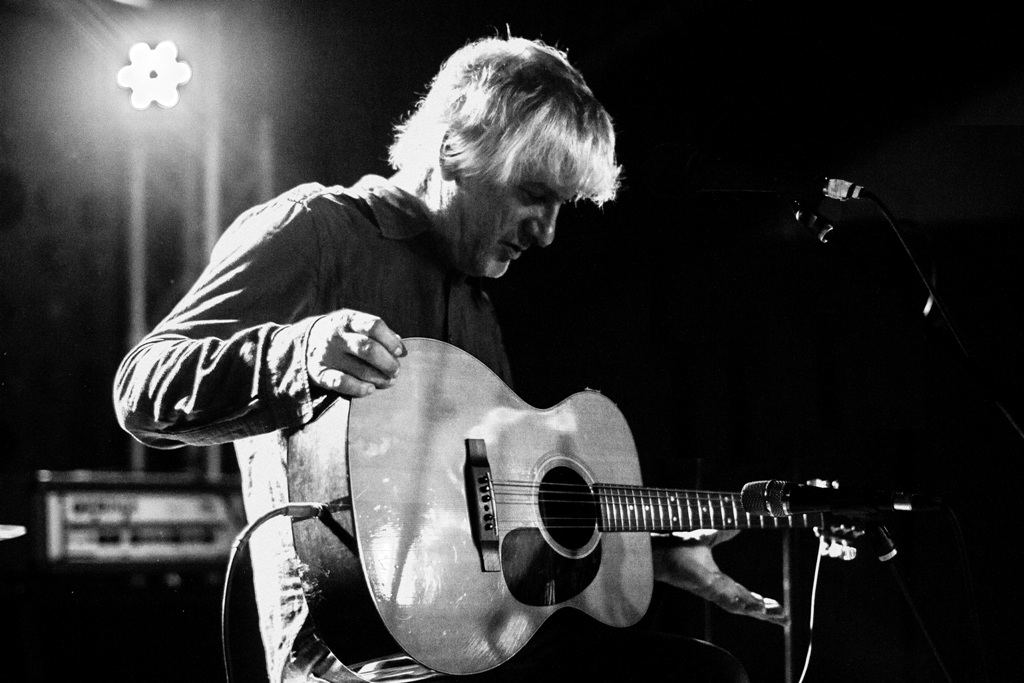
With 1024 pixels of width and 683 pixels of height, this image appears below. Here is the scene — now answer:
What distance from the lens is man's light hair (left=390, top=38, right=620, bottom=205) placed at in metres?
1.87

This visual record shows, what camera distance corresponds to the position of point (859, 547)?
8.11 ft

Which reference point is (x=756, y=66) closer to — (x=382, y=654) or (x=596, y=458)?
(x=596, y=458)

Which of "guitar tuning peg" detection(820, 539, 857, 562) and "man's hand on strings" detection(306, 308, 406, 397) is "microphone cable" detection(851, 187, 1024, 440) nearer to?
"guitar tuning peg" detection(820, 539, 857, 562)

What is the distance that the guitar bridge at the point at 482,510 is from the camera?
4.62ft

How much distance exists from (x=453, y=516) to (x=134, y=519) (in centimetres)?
126

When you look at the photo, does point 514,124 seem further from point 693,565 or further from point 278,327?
point 693,565

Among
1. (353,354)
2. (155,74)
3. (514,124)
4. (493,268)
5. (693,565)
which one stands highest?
(155,74)

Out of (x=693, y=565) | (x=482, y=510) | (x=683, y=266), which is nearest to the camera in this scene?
(x=482, y=510)

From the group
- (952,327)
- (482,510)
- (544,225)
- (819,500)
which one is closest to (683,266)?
(544,225)

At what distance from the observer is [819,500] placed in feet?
4.78

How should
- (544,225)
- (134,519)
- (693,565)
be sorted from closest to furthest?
1. (544,225)
2. (693,565)
3. (134,519)

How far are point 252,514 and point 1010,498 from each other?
1.90m

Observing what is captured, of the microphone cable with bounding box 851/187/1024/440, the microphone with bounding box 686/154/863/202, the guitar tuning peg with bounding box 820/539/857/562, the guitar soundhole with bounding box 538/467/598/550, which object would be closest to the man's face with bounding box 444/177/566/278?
the microphone with bounding box 686/154/863/202

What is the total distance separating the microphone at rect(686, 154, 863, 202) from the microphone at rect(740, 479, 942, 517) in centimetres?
49
